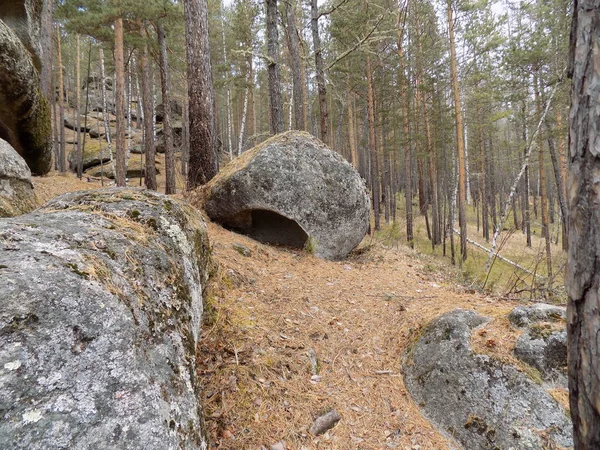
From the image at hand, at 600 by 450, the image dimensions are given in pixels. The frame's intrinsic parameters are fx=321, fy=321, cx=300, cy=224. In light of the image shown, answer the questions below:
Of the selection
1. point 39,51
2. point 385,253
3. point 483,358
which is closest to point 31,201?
A: point 39,51

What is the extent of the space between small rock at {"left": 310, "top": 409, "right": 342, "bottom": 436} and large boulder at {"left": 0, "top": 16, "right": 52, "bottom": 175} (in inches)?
210

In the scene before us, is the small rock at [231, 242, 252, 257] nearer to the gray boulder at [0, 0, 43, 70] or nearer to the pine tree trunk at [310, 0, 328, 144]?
the gray boulder at [0, 0, 43, 70]

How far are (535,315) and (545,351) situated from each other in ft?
1.43

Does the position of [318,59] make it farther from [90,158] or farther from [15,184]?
[90,158]

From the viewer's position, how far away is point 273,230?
6918 mm

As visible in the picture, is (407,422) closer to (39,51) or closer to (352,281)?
(352,281)

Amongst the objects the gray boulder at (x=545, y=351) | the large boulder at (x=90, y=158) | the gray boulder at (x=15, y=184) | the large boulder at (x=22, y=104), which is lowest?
the gray boulder at (x=545, y=351)

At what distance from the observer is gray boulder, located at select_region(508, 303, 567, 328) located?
3.03 m

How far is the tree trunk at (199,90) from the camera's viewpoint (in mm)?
6598

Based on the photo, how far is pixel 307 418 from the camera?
8.35 ft

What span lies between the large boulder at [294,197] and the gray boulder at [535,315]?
3757mm

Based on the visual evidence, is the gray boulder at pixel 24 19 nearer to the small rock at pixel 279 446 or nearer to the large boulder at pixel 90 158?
the small rock at pixel 279 446

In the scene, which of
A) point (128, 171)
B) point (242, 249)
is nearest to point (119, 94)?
point (242, 249)

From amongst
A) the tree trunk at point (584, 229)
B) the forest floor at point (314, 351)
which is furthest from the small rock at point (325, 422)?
the tree trunk at point (584, 229)
